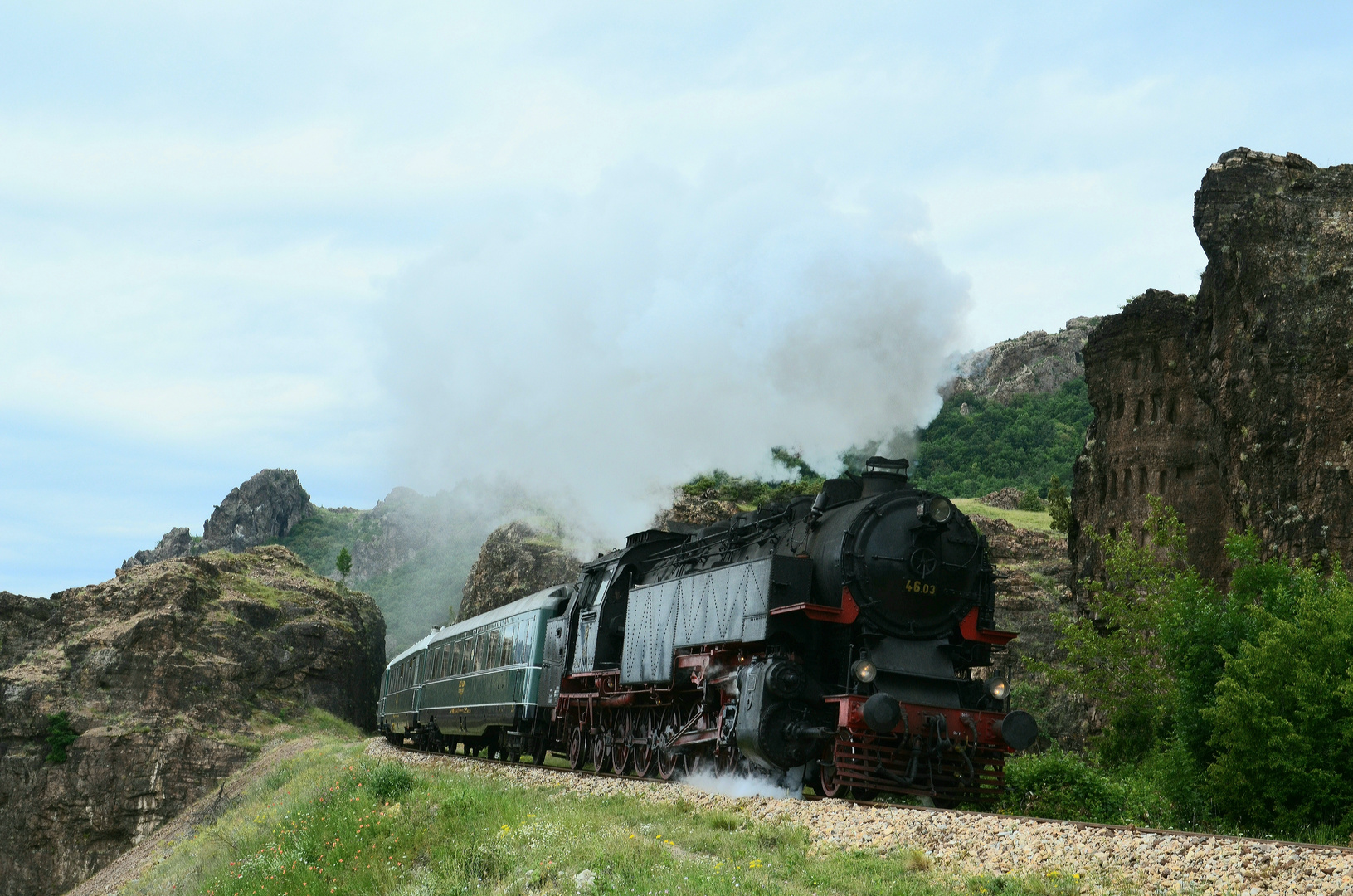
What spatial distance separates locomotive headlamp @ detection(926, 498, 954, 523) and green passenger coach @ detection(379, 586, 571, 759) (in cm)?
973

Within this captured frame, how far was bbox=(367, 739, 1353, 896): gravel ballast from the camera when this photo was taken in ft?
22.0

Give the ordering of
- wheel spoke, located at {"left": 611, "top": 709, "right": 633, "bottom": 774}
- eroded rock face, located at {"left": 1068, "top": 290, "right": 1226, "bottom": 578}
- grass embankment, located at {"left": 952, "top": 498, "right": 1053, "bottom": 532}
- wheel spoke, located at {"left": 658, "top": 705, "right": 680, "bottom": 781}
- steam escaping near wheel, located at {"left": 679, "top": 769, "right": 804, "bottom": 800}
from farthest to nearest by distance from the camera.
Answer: grass embankment, located at {"left": 952, "top": 498, "right": 1053, "bottom": 532} < eroded rock face, located at {"left": 1068, "top": 290, "right": 1226, "bottom": 578} < wheel spoke, located at {"left": 611, "top": 709, "right": 633, "bottom": 774} < wheel spoke, located at {"left": 658, "top": 705, "right": 680, "bottom": 781} < steam escaping near wheel, located at {"left": 679, "top": 769, "right": 804, "bottom": 800}

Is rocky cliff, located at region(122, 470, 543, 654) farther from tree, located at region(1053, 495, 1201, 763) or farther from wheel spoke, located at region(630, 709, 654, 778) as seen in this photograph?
wheel spoke, located at region(630, 709, 654, 778)

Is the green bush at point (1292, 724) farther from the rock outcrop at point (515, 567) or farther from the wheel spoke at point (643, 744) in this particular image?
the rock outcrop at point (515, 567)

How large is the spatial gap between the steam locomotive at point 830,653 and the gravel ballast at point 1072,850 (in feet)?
3.92

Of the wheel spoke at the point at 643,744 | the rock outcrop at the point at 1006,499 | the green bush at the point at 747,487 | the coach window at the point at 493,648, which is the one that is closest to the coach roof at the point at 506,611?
the coach window at the point at 493,648

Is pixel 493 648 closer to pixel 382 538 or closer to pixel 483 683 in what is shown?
pixel 483 683

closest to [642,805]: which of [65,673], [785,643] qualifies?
[785,643]

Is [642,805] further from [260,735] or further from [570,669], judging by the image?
[260,735]

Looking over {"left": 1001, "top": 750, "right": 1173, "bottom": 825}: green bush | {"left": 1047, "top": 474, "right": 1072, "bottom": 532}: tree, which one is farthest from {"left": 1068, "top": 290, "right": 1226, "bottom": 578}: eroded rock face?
{"left": 1001, "top": 750, "right": 1173, "bottom": 825}: green bush

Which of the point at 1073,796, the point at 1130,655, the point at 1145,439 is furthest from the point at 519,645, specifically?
the point at 1145,439

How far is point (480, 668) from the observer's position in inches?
990

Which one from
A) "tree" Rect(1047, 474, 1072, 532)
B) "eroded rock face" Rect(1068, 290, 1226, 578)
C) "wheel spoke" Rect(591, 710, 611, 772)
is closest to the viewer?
"wheel spoke" Rect(591, 710, 611, 772)

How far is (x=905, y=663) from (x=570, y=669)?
8239mm
